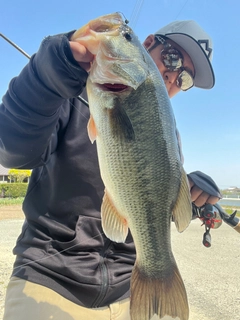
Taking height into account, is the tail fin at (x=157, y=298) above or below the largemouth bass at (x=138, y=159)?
below

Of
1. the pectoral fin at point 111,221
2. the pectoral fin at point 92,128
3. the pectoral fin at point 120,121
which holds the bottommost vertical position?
the pectoral fin at point 111,221

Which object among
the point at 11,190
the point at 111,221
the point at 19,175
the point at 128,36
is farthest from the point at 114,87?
the point at 19,175

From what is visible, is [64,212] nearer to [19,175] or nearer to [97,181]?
[97,181]

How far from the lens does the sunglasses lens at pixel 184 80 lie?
285 cm

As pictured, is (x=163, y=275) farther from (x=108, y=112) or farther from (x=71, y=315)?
(x=108, y=112)

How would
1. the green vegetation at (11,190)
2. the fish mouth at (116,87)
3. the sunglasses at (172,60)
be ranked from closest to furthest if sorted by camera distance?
the fish mouth at (116,87) < the sunglasses at (172,60) < the green vegetation at (11,190)

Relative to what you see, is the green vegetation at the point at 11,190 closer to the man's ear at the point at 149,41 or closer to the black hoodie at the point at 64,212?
the man's ear at the point at 149,41

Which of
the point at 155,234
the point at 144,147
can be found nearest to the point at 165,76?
the point at 144,147

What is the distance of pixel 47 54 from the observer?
1480 mm

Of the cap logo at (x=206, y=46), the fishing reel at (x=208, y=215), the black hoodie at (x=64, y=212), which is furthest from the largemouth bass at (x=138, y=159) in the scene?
the cap logo at (x=206, y=46)

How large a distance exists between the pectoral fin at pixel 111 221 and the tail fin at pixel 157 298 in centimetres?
22

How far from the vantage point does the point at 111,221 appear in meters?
1.66

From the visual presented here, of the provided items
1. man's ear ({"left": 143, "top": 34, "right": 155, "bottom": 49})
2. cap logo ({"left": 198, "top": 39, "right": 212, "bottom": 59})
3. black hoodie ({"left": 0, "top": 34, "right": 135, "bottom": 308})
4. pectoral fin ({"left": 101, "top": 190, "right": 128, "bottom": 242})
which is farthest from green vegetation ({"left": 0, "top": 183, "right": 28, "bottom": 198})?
pectoral fin ({"left": 101, "top": 190, "right": 128, "bottom": 242})

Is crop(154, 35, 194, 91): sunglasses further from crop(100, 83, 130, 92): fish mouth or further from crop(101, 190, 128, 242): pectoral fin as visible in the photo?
crop(101, 190, 128, 242): pectoral fin
